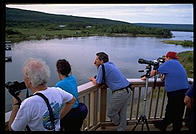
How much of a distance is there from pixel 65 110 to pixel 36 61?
470 mm

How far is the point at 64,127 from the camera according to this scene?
154cm

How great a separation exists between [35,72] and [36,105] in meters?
0.19

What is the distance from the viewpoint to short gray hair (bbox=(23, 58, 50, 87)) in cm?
105

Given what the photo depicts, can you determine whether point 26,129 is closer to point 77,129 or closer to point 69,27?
point 77,129

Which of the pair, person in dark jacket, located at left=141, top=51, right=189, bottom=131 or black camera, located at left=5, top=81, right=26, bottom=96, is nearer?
black camera, located at left=5, top=81, right=26, bottom=96

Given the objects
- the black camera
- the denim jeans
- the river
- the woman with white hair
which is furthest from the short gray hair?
the river

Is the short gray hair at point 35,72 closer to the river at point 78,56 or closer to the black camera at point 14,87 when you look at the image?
the black camera at point 14,87

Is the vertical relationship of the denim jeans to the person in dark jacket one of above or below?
below

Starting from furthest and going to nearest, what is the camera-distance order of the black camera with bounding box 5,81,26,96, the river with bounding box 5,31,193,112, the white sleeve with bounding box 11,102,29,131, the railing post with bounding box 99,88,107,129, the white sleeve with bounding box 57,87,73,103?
1. the river with bounding box 5,31,193,112
2. the railing post with bounding box 99,88,107,129
3. the white sleeve with bounding box 57,87,73,103
4. the black camera with bounding box 5,81,26,96
5. the white sleeve with bounding box 11,102,29,131

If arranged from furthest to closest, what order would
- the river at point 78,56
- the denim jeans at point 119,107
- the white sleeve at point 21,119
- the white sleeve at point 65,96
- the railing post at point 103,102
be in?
the river at point 78,56 < the railing post at point 103,102 < the denim jeans at point 119,107 < the white sleeve at point 65,96 < the white sleeve at point 21,119

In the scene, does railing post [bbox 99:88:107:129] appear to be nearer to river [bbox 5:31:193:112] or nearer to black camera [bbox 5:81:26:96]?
black camera [bbox 5:81:26:96]

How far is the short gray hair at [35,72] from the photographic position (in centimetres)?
105

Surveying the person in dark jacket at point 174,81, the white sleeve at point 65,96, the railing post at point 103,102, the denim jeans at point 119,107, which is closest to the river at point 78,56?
the railing post at point 103,102

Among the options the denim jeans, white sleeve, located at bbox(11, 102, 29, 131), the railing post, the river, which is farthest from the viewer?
the river
